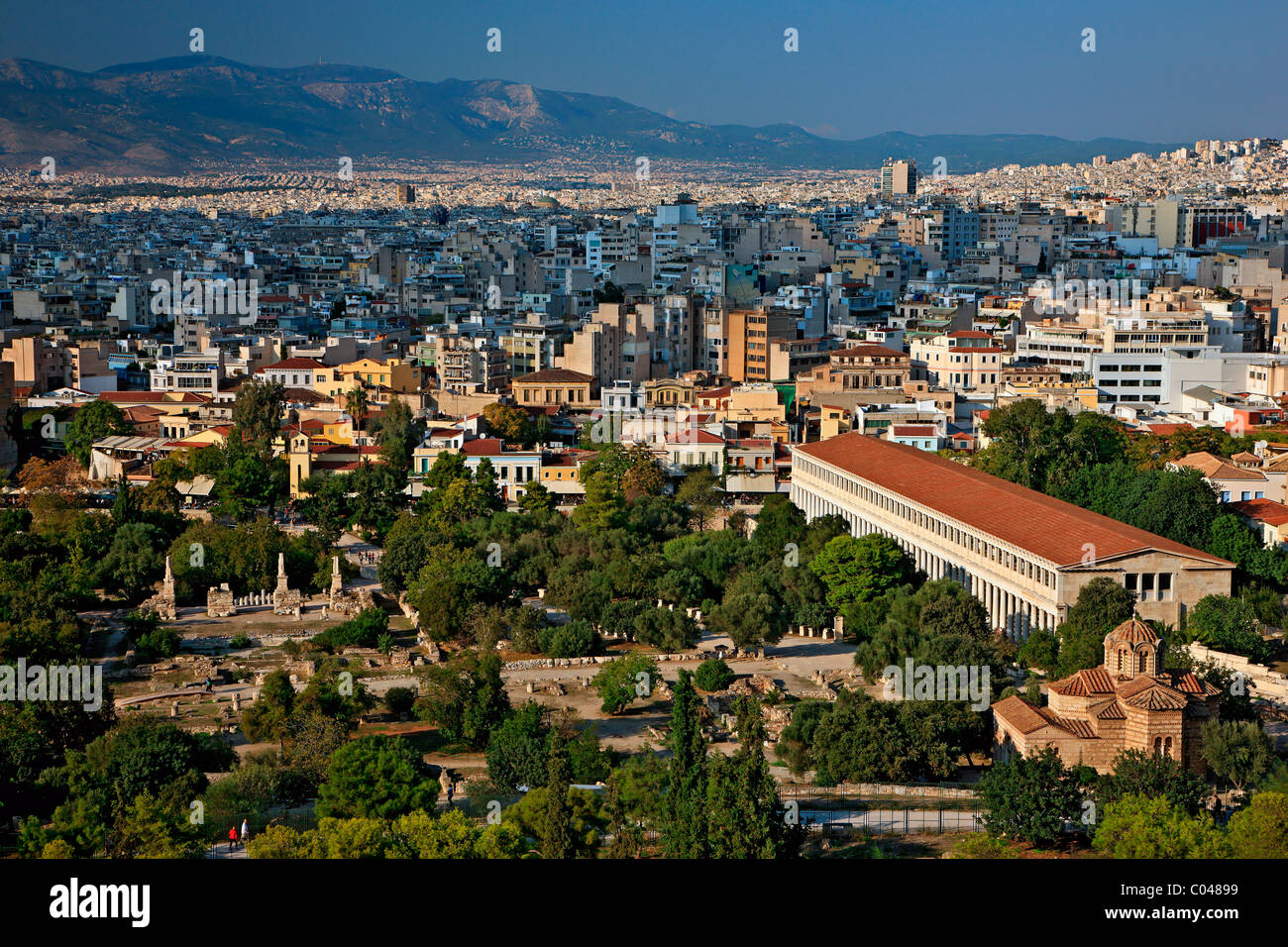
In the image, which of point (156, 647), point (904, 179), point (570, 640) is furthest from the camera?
point (904, 179)

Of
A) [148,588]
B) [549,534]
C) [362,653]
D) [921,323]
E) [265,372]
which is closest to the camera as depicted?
[362,653]

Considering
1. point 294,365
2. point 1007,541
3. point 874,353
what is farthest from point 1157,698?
point 294,365

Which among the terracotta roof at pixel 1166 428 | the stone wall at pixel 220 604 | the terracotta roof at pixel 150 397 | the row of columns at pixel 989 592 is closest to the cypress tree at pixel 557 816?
the row of columns at pixel 989 592

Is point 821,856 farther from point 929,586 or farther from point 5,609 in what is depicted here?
point 5,609

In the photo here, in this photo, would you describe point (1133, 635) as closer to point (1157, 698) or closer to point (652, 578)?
point (1157, 698)

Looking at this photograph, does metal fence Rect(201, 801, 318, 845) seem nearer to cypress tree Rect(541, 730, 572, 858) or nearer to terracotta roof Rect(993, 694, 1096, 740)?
cypress tree Rect(541, 730, 572, 858)
